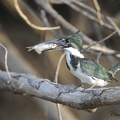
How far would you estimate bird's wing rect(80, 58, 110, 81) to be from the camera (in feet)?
4.57

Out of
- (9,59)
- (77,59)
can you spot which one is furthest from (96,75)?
(9,59)

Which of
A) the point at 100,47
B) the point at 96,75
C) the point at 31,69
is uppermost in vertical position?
the point at 96,75

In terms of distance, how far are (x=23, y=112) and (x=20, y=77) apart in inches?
66.2

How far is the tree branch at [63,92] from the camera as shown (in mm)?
1271

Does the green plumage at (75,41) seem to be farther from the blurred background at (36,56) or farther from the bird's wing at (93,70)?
the blurred background at (36,56)

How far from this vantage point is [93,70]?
4.61ft

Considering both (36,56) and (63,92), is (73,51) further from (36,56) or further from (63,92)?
(36,56)

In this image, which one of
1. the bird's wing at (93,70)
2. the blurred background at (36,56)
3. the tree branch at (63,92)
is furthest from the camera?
the blurred background at (36,56)

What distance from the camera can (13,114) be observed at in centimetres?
341

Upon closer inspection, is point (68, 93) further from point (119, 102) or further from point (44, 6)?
point (44, 6)

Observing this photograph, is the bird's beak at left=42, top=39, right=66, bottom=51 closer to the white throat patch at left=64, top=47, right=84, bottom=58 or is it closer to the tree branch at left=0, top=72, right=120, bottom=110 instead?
the white throat patch at left=64, top=47, right=84, bottom=58

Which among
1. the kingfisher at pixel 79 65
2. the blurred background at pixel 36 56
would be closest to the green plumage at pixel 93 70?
the kingfisher at pixel 79 65

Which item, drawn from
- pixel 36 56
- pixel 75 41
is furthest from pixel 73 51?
pixel 36 56

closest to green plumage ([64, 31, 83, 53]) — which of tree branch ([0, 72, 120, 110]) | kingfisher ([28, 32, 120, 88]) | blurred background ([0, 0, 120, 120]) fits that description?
kingfisher ([28, 32, 120, 88])
